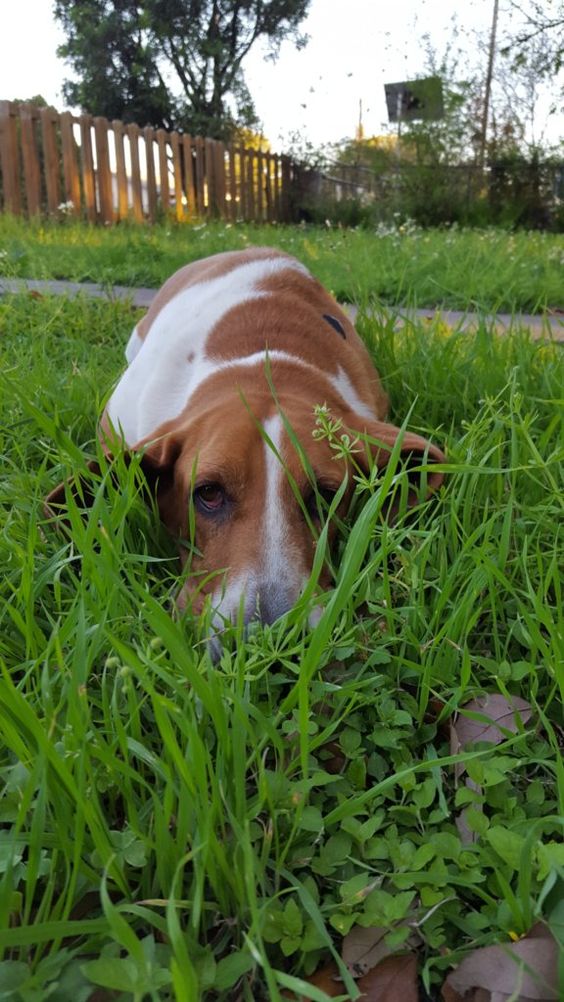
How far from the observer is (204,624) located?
1.55 meters

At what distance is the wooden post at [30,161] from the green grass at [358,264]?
265cm

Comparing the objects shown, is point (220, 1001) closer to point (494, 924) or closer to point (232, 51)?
point (494, 924)

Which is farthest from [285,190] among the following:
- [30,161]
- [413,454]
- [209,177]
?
[413,454]

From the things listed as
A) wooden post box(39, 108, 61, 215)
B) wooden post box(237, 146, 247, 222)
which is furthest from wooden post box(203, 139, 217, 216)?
wooden post box(39, 108, 61, 215)

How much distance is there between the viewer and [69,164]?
482 inches

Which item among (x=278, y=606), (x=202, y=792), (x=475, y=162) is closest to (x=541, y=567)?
(x=278, y=606)

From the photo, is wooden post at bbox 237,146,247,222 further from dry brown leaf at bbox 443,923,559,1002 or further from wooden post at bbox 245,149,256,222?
dry brown leaf at bbox 443,923,559,1002

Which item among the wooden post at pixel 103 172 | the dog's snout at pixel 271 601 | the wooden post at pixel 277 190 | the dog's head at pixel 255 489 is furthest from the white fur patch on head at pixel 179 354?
the wooden post at pixel 277 190

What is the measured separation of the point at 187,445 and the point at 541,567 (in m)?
1.00

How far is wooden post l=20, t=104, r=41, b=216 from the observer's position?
1159 cm

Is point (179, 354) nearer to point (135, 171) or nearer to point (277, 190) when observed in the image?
point (135, 171)

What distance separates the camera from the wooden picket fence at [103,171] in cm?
1161

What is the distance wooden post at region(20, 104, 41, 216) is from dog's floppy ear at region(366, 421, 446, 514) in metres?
11.0

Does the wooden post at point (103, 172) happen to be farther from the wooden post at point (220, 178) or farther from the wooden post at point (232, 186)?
the wooden post at point (232, 186)
